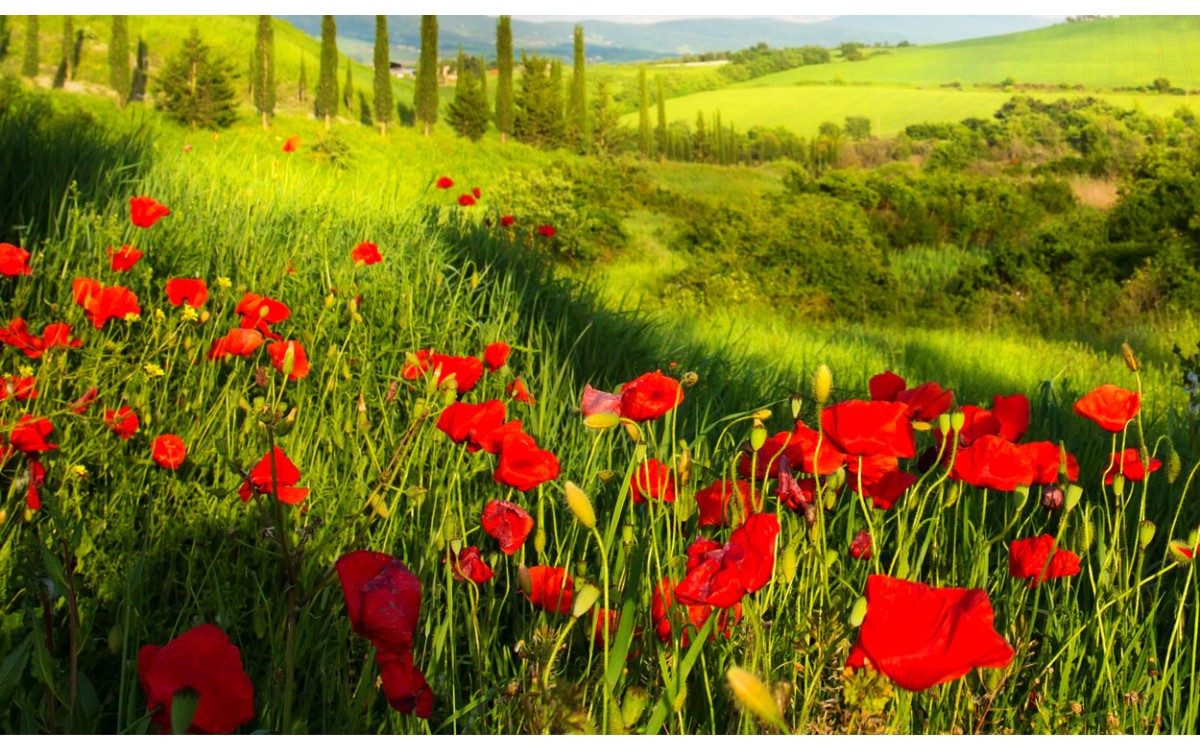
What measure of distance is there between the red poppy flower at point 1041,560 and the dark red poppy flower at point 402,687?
68 cm

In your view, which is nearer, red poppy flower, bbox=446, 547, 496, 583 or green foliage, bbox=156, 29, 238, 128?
red poppy flower, bbox=446, 547, 496, 583

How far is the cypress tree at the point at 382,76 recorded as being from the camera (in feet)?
31.1

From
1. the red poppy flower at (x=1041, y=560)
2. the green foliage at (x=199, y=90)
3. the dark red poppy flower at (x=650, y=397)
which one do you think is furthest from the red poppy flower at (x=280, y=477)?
the green foliage at (x=199, y=90)

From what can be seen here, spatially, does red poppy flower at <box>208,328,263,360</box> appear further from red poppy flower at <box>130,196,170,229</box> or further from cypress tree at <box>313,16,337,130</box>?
cypress tree at <box>313,16,337,130</box>

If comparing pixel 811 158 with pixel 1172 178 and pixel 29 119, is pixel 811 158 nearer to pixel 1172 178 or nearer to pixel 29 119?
pixel 1172 178

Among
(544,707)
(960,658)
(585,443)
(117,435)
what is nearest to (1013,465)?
(960,658)

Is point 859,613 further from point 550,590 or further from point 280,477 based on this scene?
point 280,477

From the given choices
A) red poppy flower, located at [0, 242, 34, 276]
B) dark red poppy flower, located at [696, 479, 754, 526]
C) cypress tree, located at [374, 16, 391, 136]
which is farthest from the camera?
cypress tree, located at [374, 16, 391, 136]

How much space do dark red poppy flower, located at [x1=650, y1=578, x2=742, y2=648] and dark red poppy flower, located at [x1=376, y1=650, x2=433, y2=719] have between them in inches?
9.6

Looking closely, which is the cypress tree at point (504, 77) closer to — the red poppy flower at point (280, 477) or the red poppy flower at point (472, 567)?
the red poppy flower at point (280, 477)

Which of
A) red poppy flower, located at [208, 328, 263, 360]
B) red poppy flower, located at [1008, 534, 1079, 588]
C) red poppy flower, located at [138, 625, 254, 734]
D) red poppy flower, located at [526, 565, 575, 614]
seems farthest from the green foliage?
red poppy flower, located at [138, 625, 254, 734]

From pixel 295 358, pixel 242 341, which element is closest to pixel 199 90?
pixel 242 341

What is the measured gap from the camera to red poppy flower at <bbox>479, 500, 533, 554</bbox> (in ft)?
3.43

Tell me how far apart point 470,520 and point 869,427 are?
2.70ft
